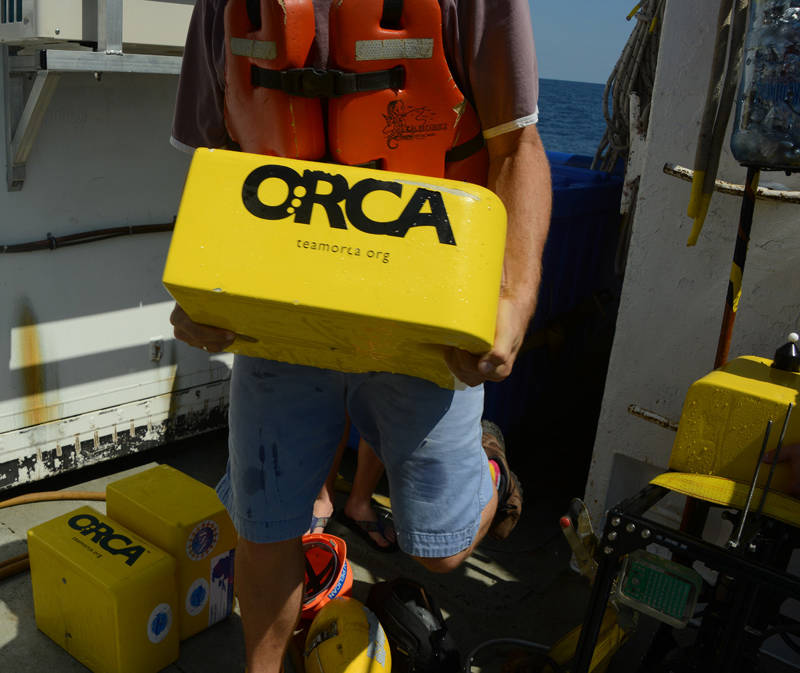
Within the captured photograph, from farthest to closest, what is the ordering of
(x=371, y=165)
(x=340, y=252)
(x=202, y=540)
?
(x=202, y=540), (x=371, y=165), (x=340, y=252)

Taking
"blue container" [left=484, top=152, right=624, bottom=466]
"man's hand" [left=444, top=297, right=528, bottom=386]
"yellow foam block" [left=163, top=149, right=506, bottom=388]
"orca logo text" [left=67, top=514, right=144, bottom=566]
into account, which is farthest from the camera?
"blue container" [left=484, top=152, right=624, bottom=466]

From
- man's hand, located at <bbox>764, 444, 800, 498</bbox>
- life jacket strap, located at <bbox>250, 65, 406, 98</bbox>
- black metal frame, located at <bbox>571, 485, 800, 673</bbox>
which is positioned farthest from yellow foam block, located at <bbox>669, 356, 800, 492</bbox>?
life jacket strap, located at <bbox>250, 65, 406, 98</bbox>

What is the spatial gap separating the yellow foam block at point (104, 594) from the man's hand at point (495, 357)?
4.02 ft

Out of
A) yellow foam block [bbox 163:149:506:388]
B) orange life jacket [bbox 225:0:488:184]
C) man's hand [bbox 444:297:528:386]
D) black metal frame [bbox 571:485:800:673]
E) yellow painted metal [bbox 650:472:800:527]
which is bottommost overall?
black metal frame [bbox 571:485:800:673]

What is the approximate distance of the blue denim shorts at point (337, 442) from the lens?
1862 mm

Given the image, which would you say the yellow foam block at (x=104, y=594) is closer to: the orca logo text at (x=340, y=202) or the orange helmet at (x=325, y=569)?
the orange helmet at (x=325, y=569)

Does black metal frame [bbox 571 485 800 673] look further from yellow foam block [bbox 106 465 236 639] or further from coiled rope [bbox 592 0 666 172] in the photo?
coiled rope [bbox 592 0 666 172]

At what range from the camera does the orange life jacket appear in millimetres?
1570

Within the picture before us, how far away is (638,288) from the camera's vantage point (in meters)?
2.57

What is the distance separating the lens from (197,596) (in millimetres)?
2391

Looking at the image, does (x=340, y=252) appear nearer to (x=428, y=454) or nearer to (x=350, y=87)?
(x=350, y=87)

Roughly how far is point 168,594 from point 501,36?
1.77m

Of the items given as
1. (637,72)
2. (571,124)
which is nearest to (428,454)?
(637,72)

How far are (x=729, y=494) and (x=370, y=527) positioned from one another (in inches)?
61.9
